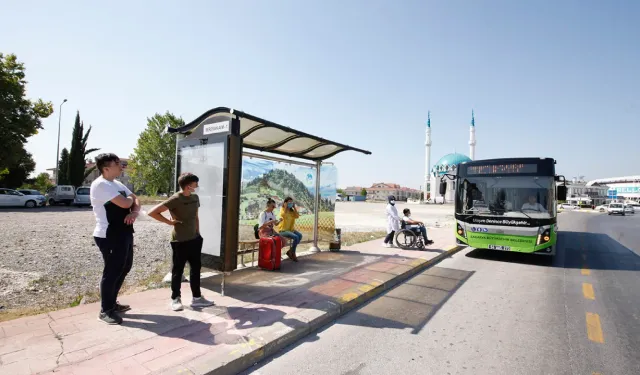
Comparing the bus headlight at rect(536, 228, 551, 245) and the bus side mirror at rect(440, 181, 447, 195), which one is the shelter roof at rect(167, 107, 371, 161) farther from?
the bus headlight at rect(536, 228, 551, 245)

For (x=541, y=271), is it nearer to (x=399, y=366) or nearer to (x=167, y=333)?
(x=399, y=366)

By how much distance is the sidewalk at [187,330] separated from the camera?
9.45 ft

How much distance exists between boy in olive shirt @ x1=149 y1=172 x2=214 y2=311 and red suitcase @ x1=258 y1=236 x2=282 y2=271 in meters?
2.27

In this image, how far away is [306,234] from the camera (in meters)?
9.63

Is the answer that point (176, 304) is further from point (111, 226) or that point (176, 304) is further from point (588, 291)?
point (588, 291)

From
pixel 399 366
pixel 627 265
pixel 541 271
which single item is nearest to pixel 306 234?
pixel 541 271

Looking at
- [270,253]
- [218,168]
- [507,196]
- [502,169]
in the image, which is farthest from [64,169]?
[507,196]

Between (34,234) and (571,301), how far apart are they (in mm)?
14272

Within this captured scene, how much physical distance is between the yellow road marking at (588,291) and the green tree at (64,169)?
164ft

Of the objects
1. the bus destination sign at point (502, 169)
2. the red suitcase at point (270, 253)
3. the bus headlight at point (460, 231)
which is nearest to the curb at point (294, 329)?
the red suitcase at point (270, 253)

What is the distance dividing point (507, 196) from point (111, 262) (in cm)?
892

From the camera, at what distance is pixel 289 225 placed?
779 centimetres

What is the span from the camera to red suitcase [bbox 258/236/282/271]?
21.6 feet

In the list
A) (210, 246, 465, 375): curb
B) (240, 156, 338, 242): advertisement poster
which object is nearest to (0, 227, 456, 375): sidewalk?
(210, 246, 465, 375): curb
